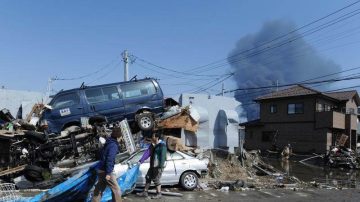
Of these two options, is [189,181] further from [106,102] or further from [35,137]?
[35,137]

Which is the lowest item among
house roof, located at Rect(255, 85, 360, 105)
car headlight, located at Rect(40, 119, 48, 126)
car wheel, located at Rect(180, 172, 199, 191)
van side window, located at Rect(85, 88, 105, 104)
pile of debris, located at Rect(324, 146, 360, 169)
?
pile of debris, located at Rect(324, 146, 360, 169)

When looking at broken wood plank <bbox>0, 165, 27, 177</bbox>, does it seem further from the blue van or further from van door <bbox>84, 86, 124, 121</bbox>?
van door <bbox>84, 86, 124, 121</bbox>

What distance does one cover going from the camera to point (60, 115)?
55.6ft

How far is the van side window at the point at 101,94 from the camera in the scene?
17500 millimetres

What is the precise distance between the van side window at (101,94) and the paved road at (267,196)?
557 centimetres

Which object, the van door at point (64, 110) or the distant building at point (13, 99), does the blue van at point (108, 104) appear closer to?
the van door at point (64, 110)

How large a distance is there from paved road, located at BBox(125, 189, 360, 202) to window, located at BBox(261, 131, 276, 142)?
3444 centimetres

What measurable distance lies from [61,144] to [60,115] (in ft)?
5.35

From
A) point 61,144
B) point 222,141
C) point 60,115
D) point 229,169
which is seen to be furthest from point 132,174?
point 222,141

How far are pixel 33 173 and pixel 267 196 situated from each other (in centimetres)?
748

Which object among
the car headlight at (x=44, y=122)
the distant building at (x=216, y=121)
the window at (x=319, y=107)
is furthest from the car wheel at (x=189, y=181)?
the window at (x=319, y=107)

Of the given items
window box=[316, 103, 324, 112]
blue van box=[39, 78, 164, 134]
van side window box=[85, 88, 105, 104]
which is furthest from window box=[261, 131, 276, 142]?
van side window box=[85, 88, 105, 104]

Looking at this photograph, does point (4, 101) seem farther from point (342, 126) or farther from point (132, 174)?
point (342, 126)

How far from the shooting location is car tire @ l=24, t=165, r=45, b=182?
1417cm
